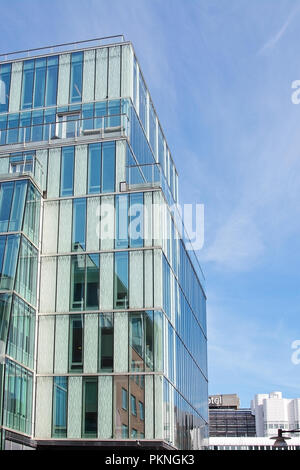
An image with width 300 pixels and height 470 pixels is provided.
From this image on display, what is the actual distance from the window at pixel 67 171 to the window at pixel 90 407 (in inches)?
430

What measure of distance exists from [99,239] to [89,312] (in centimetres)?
412

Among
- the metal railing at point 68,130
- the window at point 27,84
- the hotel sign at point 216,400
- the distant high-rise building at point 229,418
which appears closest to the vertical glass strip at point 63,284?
the metal railing at point 68,130

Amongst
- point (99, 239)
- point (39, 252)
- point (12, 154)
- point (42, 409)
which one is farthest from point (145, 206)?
point (42, 409)

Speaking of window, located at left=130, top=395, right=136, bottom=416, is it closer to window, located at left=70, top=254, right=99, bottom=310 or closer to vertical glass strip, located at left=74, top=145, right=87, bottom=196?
window, located at left=70, top=254, right=99, bottom=310

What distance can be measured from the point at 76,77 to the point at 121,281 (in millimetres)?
15979

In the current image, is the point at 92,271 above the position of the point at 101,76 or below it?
below

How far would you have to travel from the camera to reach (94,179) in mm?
40625

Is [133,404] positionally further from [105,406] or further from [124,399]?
[105,406]

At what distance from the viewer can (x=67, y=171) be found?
135 feet

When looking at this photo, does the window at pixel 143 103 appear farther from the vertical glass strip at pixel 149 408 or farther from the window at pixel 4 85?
the vertical glass strip at pixel 149 408

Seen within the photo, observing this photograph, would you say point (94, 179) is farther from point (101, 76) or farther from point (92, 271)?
point (101, 76)

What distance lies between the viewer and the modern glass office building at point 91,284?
116 ft

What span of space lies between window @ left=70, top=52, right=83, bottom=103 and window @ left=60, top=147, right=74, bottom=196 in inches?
224

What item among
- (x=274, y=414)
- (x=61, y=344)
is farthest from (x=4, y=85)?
(x=274, y=414)
